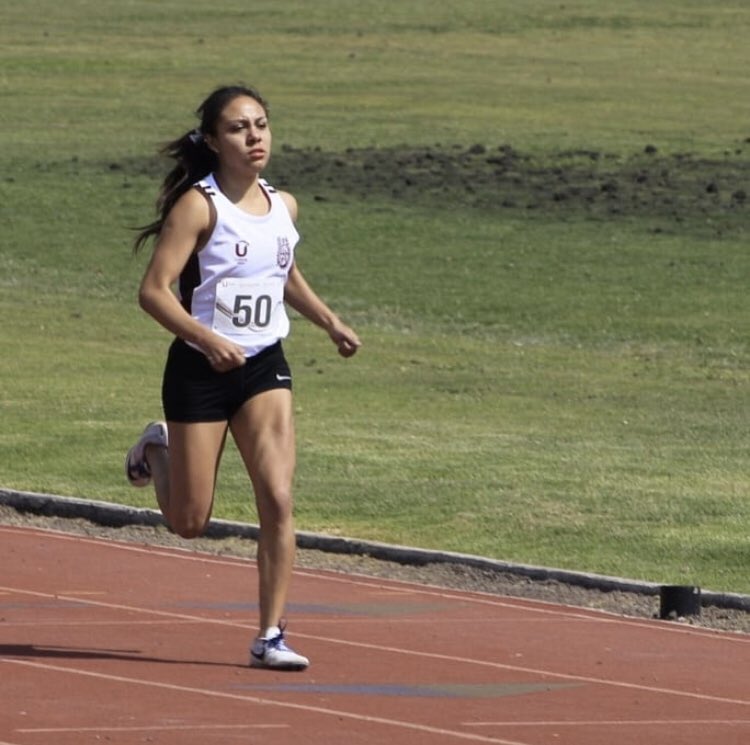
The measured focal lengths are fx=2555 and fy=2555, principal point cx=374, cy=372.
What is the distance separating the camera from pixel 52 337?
22203mm

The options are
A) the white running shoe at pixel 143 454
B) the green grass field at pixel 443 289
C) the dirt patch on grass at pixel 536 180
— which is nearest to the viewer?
the white running shoe at pixel 143 454

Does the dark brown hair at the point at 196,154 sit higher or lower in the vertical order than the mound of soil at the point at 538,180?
lower

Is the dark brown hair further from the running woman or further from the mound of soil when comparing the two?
the mound of soil

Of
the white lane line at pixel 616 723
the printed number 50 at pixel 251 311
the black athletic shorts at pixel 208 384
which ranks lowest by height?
the white lane line at pixel 616 723

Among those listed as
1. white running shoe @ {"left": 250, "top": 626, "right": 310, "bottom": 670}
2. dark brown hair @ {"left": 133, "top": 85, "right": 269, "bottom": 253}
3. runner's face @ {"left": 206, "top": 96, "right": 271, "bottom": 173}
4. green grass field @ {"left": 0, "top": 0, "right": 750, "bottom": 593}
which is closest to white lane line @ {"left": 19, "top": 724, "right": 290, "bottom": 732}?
white running shoe @ {"left": 250, "top": 626, "right": 310, "bottom": 670}

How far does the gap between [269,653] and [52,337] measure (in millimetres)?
13708

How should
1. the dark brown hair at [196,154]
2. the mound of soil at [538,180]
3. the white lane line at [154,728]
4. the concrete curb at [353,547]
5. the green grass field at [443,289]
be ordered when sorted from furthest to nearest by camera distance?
the mound of soil at [538,180] < the green grass field at [443,289] < the concrete curb at [353,547] < the dark brown hair at [196,154] < the white lane line at [154,728]

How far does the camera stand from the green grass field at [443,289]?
1391 cm

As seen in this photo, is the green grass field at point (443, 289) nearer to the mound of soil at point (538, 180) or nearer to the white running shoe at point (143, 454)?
the mound of soil at point (538, 180)

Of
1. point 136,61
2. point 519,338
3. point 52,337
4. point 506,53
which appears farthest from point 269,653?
point 506,53

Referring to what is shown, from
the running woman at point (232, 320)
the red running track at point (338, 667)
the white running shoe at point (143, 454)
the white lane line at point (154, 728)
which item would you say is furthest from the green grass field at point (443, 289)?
the white lane line at point (154, 728)

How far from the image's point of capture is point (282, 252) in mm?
8828

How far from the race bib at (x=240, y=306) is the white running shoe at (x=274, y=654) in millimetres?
1043

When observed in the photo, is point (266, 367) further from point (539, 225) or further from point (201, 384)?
point (539, 225)
